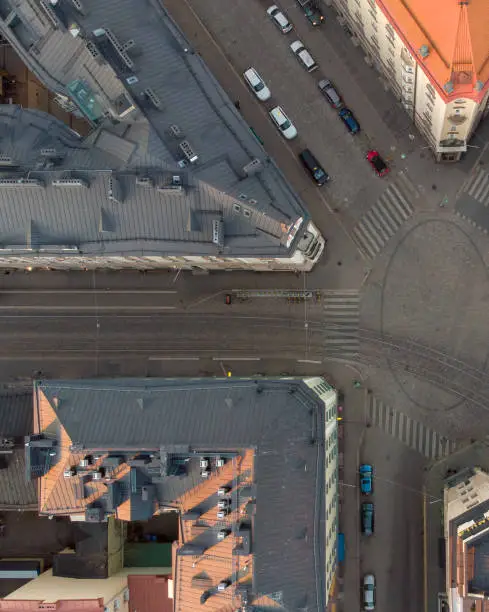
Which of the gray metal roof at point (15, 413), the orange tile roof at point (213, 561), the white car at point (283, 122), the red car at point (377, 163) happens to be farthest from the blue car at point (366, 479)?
the white car at point (283, 122)

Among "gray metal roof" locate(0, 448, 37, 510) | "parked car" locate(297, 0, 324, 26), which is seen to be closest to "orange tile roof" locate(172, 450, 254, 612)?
"gray metal roof" locate(0, 448, 37, 510)

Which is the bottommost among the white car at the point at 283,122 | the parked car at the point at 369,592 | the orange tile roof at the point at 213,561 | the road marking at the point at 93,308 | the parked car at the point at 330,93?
the parked car at the point at 369,592

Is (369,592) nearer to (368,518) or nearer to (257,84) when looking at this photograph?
(368,518)

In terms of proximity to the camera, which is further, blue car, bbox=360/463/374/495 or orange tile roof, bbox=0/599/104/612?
blue car, bbox=360/463/374/495

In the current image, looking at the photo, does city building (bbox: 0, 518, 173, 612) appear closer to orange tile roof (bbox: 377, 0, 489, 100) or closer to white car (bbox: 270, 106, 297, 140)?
white car (bbox: 270, 106, 297, 140)

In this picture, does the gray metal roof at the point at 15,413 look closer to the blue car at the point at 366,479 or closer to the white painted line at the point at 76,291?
the white painted line at the point at 76,291

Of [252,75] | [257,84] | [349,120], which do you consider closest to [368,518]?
[349,120]
